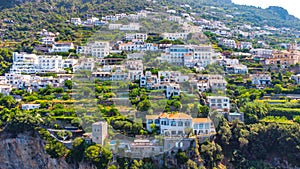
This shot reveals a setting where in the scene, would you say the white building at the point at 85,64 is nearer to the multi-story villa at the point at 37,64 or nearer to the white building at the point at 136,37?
the multi-story villa at the point at 37,64

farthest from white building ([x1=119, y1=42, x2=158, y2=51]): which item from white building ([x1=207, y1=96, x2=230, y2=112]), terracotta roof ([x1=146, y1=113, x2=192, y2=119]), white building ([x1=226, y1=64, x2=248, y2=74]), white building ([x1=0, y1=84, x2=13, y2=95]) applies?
terracotta roof ([x1=146, y1=113, x2=192, y2=119])

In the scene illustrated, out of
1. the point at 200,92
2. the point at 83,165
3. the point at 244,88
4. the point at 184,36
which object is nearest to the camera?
the point at 83,165

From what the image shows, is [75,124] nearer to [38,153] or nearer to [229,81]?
[38,153]

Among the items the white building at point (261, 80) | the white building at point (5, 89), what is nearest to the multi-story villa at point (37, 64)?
the white building at point (5, 89)

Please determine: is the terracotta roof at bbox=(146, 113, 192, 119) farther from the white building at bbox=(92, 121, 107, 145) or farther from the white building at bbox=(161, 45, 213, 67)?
the white building at bbox=(161, 45, 213, 67)

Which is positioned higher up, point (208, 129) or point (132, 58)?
point (132, 58)

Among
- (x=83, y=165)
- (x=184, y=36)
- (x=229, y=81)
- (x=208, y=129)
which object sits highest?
(x=184, y=36)

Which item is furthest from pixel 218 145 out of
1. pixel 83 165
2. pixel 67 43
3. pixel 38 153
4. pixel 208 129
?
pixel 67 43
